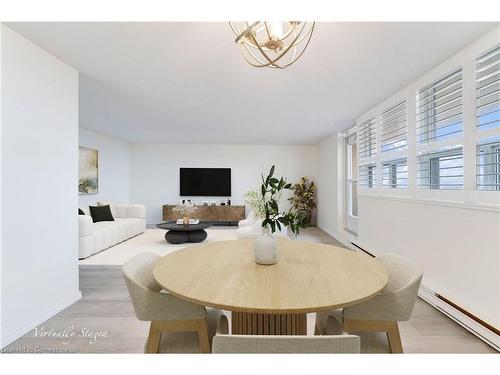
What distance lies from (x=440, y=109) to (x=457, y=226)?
1.22 metres

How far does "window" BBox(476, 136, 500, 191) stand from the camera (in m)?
2.07

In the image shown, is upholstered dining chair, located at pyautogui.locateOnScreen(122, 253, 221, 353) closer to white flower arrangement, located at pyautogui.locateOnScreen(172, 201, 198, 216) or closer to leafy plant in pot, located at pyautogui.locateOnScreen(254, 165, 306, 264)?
leafy plant in pot, located at pyautogui.locateOnScreen(254, 165, 306, 264)

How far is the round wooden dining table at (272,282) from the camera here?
1.00 m

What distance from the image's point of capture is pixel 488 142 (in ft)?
6.97

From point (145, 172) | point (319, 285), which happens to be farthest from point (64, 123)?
point (145, 172)

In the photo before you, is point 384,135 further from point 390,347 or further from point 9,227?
point 9,227

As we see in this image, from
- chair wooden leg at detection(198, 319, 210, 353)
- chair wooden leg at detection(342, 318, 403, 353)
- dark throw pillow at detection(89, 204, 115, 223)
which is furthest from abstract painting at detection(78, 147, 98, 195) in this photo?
chair wooden leg at detection(342, 318, 403, 353)

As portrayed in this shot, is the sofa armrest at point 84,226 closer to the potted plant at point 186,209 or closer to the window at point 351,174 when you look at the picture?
the potted plant at point 186,209

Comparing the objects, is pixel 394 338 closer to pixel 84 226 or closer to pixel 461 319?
pixel 461 319

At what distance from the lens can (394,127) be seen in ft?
A: 11.7

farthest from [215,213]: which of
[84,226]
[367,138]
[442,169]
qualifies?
[442,169]

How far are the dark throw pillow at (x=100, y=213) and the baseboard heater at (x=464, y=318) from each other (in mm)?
5555
